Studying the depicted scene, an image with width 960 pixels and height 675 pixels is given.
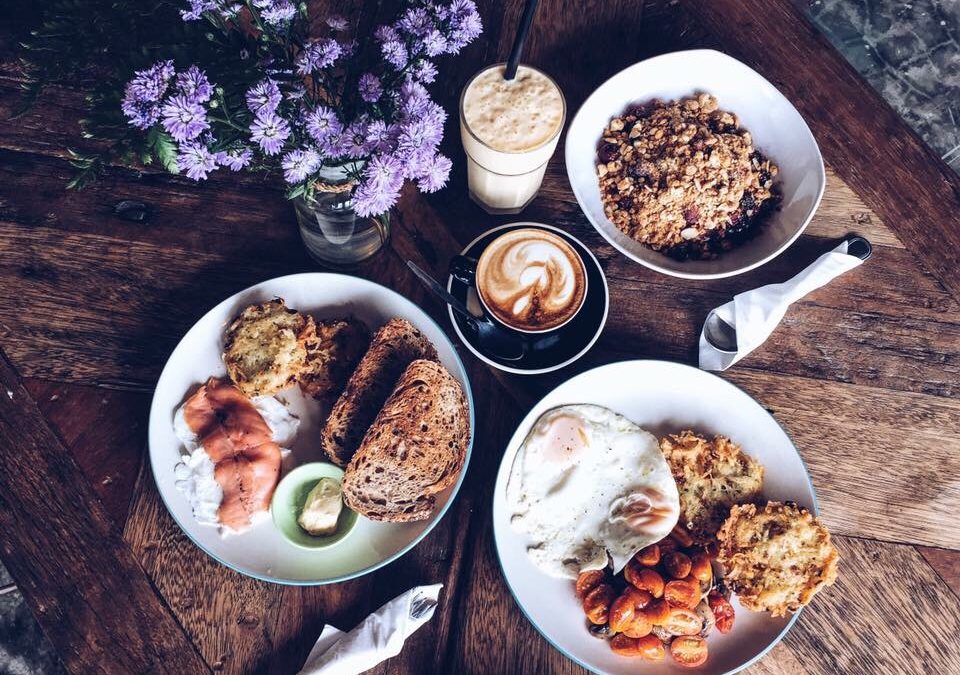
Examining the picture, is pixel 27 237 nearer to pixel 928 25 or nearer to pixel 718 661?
pixel 718 661

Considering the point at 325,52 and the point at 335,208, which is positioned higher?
the point at 325,52

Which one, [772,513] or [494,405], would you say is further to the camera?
[494,405]

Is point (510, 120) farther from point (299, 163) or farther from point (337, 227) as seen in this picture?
point (299, 163)

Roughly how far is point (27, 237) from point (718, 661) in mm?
2106

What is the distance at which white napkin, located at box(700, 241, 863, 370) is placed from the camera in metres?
1.77

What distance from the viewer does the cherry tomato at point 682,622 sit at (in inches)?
65.0

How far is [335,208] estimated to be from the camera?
5.39 feet

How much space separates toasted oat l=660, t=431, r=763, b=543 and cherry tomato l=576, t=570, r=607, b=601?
257 millimetres

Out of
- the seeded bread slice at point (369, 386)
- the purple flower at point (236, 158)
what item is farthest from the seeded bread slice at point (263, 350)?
the purple flower at point (236, 158)

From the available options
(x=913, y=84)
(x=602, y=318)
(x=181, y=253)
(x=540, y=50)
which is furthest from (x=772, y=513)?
(x=913, y=84)

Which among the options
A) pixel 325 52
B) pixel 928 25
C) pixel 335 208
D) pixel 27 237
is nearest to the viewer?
pixel 325 52

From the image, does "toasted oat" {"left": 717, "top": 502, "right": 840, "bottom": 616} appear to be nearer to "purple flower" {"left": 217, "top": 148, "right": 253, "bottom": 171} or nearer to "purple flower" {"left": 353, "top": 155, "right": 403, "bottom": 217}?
A: "purple flower" {"left": 353, "top": 155, "right": 403, "bottom": 217}

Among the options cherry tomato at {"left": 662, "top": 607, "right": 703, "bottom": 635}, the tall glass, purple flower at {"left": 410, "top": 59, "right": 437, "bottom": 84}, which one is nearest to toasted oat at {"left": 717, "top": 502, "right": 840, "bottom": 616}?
cherry tomato at {"left": 662, "top": 607, "right": 703, "bottom": 635}

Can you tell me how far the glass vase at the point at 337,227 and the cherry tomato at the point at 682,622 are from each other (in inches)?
46.3
